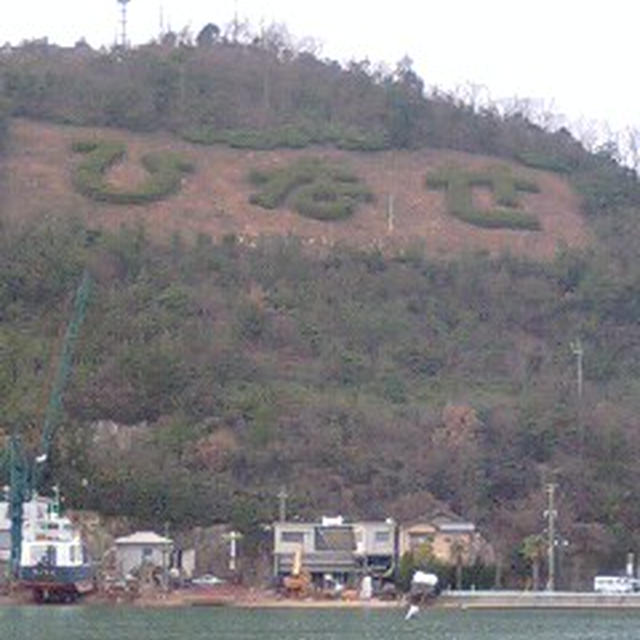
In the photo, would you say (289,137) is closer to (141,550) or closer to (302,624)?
(141,550)

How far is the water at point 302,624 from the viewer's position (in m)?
65.2

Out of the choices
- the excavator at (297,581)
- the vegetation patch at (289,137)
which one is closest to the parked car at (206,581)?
the excavator at (297,581)

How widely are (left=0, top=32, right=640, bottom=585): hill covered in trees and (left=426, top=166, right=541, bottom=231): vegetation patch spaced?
29 cm

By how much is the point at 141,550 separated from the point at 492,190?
42356 mm

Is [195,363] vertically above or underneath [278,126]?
underneath

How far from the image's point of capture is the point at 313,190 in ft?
411

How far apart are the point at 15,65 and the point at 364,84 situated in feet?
69.8

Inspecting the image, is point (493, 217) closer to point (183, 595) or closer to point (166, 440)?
point (166, 440)

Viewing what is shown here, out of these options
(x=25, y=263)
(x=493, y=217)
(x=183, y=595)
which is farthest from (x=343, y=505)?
(x=493, y=217)

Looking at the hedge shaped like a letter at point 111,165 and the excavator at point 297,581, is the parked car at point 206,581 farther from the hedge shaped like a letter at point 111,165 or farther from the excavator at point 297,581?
the hedge shaped like a letter at point 111,165

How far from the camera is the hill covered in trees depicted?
328ft

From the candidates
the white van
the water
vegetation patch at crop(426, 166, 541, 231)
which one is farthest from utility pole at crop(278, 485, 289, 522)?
vegetation patch at crop(426, 166, 541, 231)

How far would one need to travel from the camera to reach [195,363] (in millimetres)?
106312

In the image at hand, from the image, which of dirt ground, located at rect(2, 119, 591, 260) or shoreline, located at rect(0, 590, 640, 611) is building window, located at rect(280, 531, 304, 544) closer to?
shoreline, located at rect(0, 590, 640, 611)
